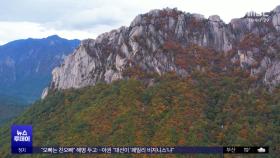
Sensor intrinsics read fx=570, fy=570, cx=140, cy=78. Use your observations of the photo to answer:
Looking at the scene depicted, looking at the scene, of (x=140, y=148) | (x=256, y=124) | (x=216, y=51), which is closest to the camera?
(x=140, y=148)

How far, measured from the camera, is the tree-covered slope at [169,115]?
11456 cm

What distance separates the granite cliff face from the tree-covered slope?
4.19 m

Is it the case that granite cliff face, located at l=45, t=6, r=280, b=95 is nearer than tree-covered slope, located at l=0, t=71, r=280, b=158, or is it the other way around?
tree-covered slope, located at l=0, t=71, r=280, b=158

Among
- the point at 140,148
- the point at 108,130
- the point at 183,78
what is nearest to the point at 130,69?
the point at 183,78

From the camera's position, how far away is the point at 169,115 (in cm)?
11988

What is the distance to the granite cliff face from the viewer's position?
13650cm

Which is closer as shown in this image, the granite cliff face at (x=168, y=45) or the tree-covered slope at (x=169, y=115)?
the tree-covered slope at (x=169, y=115)

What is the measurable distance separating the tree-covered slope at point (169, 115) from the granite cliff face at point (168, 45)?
4.19 meters

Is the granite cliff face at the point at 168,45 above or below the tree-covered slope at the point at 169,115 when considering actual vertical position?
above

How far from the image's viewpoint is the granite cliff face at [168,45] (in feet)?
448

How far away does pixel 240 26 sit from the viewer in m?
147

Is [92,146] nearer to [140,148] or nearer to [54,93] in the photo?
[140,148]

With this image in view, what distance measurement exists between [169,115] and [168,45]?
24755 millimetres

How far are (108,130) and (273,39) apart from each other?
48.8 m
